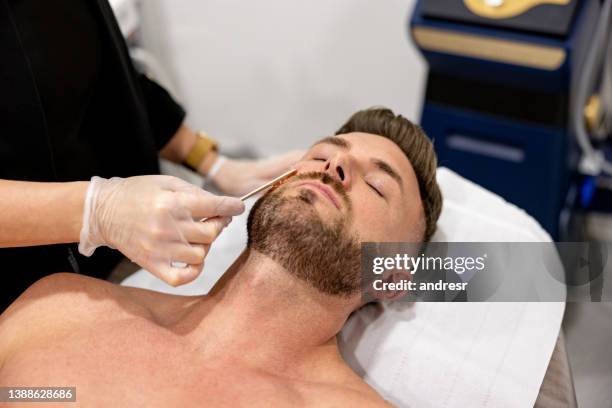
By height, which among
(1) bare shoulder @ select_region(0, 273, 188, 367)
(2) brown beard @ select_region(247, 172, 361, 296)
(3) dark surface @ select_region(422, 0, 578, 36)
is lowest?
(1) bare shoulder @ select_region(0, 273, 188, 367)

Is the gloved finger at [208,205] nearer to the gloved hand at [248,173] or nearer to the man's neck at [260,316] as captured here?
the man's neck at [260,316]

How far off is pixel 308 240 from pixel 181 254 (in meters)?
0.23

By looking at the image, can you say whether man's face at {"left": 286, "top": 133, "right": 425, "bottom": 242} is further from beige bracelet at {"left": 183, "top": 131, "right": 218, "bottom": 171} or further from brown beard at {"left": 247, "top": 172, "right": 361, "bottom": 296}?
beige bracelet at {"left": 183, "top": 131, "right": 218, "bottom": 171}

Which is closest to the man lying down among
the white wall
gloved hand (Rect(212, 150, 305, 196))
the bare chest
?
the bare chest

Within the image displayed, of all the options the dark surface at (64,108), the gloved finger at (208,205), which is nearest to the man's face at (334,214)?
the gloved finger at (208,205)

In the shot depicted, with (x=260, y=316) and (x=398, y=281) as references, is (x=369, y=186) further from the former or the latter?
(x=260, y=316)

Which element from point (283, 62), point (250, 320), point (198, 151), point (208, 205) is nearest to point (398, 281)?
point (250, 320)

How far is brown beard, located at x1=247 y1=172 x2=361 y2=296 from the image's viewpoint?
1138 mm

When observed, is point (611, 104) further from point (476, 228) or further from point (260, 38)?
point (260, 38)

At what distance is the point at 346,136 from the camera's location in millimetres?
1351

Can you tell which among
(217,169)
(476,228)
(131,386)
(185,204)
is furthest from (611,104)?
Answer: (131,386)

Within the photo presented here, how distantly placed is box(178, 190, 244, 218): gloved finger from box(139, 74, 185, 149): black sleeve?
22.1 inches

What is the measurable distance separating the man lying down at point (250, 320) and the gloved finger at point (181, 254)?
0.17 metres

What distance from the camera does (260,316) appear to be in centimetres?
117
